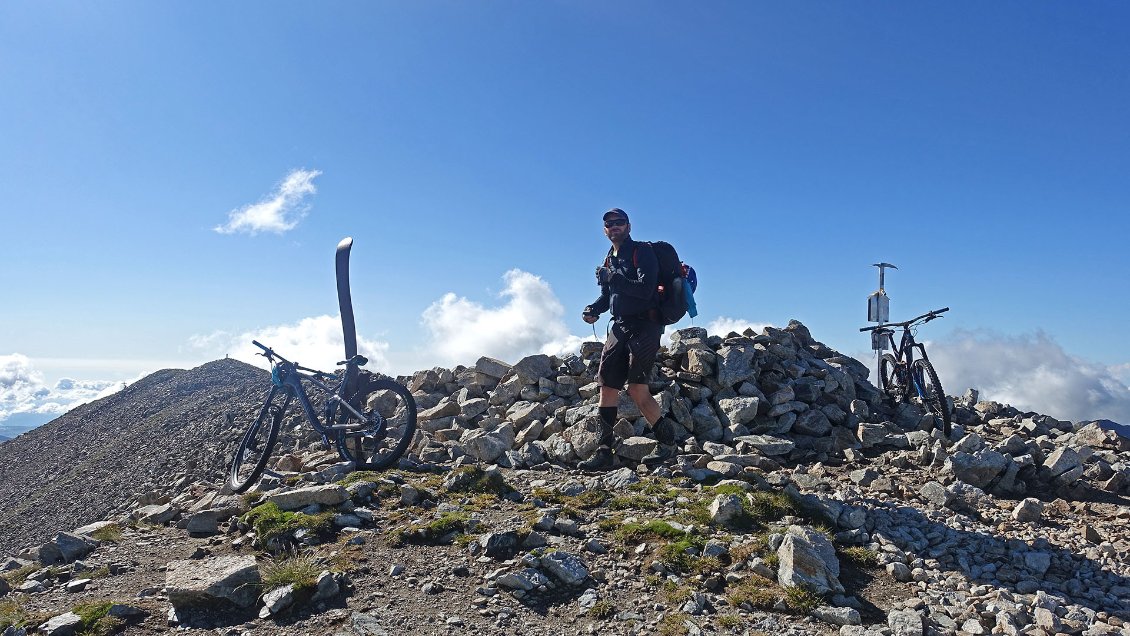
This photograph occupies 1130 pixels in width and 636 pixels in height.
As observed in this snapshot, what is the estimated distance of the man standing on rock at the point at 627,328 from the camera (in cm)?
846

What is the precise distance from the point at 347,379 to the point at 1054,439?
10.6 m

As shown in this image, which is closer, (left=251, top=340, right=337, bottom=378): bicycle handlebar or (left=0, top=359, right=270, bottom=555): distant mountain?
(left=251, top=340, right=337, bottom=378): bicycle handlebar

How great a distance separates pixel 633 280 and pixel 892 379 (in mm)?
6069

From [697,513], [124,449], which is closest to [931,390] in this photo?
[697,513]

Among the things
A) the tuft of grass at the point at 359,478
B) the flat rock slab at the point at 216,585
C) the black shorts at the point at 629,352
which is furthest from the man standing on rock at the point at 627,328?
the flat rock slab at the point at 216,585

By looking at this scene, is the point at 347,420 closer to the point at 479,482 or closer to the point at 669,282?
the point at 479,482

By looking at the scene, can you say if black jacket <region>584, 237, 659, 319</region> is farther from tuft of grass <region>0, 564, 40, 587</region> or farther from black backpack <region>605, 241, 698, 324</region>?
tuft of grass <region>0, 564, 40, 587</region>

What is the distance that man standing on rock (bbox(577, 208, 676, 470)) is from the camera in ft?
27.8

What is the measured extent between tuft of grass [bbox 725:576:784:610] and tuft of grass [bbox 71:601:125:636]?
4.25 meters

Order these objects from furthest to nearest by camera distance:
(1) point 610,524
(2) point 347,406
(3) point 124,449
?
(3) point 124,449 < (2) point 347,406 < (1) point 610,524

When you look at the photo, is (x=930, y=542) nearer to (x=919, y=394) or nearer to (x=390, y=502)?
(x=390, y=502)

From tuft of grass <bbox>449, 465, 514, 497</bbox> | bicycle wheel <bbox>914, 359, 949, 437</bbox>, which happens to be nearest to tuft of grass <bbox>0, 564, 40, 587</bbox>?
tuft of grass <bbox>449, 465, 514, 497</bbox>

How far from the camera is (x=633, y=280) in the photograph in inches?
334

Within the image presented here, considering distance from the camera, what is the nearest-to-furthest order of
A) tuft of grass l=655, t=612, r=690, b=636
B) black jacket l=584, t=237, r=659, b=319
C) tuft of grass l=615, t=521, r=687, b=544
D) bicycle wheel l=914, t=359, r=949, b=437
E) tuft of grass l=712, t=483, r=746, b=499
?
tuft of grass l=655, t=612, r=690, b=636 < tuft of grass l=615, t=521, r=687, b=544 < tuft of grass l=712, t=483, r=746, b=499 < black jacket l=584, t=237, r=659, b=319 < bicycle wheel l=914, t=359, r=949, b=437
